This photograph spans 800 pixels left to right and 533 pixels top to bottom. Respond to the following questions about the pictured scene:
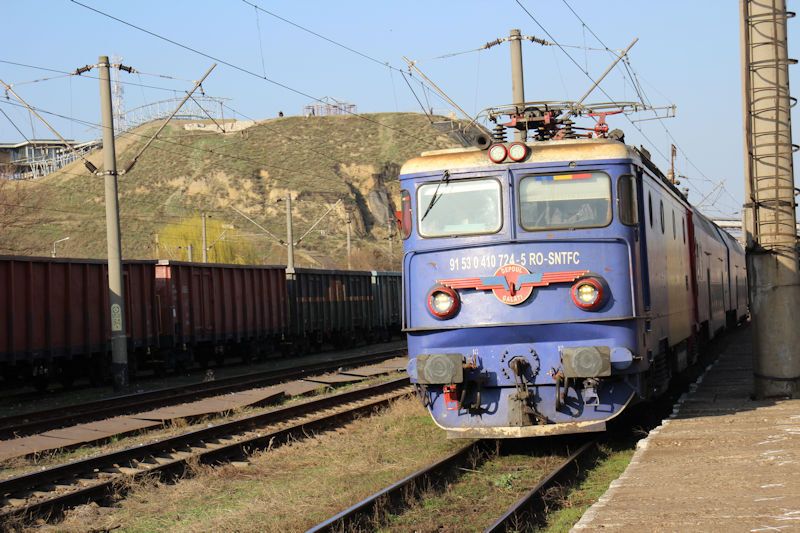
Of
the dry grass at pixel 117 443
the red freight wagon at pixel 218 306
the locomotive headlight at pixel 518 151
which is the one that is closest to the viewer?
the locomotive headlight at pixel 518 151

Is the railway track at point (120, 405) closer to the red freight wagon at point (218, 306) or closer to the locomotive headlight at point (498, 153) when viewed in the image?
the red freight wagon at point (218, 306)

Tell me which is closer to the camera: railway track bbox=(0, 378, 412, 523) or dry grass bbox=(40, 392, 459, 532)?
dry grass bbox=(40, 392, 459, 532)

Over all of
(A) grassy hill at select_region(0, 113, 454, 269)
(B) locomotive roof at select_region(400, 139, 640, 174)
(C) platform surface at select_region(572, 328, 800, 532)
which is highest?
(A) grassy hill at select_region(0, 113, 454, 269)

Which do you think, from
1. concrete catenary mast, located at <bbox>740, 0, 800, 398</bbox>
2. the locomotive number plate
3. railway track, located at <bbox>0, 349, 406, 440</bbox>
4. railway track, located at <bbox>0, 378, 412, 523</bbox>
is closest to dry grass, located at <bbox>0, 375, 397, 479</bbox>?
railway track, located at <bbox>0, 378, 412, 523</bbox>

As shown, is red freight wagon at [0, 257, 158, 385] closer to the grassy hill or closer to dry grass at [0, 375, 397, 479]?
dry grass at [0, 375, 397, 479]

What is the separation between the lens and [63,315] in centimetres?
2112

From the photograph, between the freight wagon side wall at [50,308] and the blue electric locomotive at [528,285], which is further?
the freight wagon side wall at [50,308]

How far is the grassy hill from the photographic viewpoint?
3509 inches

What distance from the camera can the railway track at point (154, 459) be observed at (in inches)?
351

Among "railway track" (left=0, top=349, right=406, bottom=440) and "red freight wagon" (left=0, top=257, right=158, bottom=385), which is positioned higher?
"red freight wagon" (left=0, top=257, right=158, bottom=385)

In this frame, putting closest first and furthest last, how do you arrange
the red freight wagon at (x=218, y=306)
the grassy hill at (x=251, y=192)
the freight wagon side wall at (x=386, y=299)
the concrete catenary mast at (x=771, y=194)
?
1. the concrete catenary mast at (x=771, y=194)
2. the red freight wagon at (x=218, y=306)
3. the freight wagon side wall at (x=386, y=299)
4. the grassy hill at (x=251, y=192)

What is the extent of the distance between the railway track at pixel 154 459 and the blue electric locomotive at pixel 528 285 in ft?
9.18

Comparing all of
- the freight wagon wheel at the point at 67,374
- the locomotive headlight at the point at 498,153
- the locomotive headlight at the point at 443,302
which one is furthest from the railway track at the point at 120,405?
the locomotive headlight at the point at 498,153

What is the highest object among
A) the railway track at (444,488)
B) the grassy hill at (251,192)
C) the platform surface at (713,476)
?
the grassy hill at (251,192)
